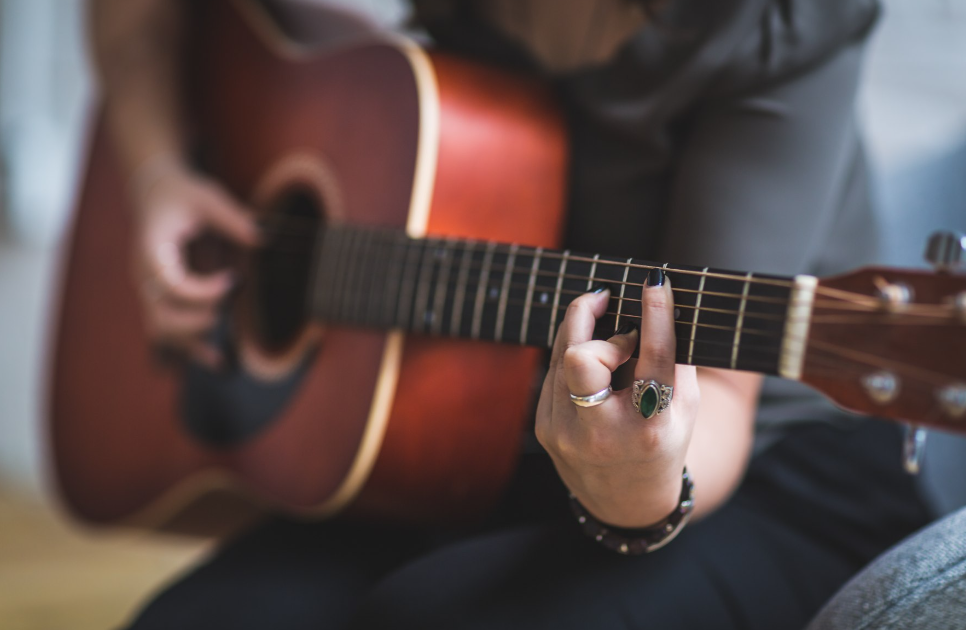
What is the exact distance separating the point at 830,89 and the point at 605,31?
19 centimetres

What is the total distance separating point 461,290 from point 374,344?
153 mm

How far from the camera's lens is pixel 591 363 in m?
0.36

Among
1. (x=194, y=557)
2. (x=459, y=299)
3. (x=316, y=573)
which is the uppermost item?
(x=459, y=299)

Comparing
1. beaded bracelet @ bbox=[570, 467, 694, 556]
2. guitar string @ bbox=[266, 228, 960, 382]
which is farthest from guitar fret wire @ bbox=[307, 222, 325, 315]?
guitar string @ bbox=[266, 228, 960, 382]

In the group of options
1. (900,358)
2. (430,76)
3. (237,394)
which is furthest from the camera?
(237,394)

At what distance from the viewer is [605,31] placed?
625 millimetres

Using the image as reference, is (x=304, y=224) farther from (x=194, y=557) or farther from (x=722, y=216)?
(x=194, y=557)

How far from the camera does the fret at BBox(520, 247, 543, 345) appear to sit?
458 millimetres

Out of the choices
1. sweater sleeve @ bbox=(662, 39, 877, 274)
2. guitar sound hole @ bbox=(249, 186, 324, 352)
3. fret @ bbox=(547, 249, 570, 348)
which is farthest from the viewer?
guitar sound hole @ bbox=(249, 186, 324, 352)

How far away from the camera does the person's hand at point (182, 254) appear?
84 cm

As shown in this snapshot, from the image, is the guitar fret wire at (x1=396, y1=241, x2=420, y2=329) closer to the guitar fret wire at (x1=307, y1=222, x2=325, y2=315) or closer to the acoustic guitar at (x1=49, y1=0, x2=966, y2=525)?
the acoustic guitar at (x1=49, y1=0, x2=966, y2=525)

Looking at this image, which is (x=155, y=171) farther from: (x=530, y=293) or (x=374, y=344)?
(x=530, y=293)

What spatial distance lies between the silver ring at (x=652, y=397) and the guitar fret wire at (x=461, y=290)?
0.20 metres

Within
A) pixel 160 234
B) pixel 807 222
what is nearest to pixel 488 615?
pixel 807 222
